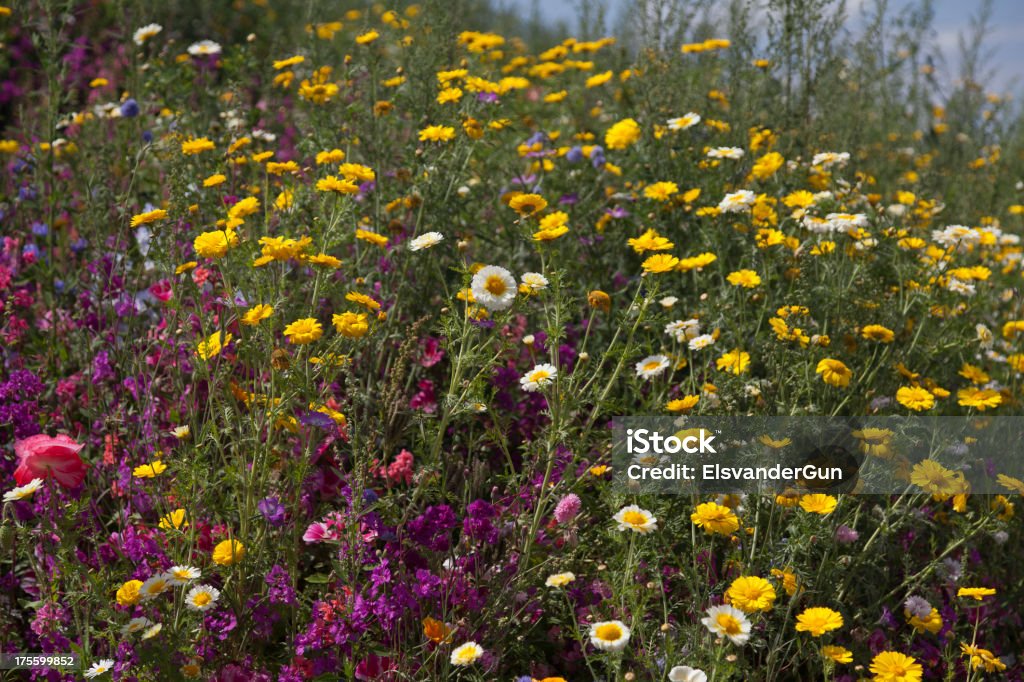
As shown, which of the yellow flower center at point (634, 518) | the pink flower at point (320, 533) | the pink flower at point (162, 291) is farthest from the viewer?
the pink flower at point (162, 291)

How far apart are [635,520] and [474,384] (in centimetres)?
42

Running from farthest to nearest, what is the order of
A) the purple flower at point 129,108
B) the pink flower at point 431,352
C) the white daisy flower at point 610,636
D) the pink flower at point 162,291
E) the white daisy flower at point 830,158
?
1. the purple flower at point 129,108
2. the white daisy flower at point 830,158
3. the pink flower at point 431,352
4. the pink flower at point 162,291
5. the white daisy flower at point 610,636

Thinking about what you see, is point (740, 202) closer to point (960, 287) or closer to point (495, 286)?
point (960, 287)

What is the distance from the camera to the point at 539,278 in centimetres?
199

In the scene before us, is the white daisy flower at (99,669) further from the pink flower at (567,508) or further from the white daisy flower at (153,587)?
the pink flower at (567,508)

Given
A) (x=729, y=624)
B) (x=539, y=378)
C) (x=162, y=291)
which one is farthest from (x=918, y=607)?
(x=162, y=291)

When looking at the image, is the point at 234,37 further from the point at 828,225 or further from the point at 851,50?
the point at 828,225

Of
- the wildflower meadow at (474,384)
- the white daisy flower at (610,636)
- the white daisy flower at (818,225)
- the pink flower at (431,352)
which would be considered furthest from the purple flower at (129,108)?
the white daisy flower at (610,636)

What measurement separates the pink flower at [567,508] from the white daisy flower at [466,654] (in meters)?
0.35

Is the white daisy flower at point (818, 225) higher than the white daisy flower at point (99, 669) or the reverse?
higher

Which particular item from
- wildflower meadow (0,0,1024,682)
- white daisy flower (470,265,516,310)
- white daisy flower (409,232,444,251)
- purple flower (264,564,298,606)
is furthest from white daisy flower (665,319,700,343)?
purple flower (264,564,298,606)

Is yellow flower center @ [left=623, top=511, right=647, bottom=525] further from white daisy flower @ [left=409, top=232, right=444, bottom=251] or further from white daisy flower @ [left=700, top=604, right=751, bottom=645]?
white daisy flower @ [left=409, top=232, right=444, bottom=251]

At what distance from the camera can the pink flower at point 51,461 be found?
5.72 ft

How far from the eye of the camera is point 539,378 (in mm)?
1924
